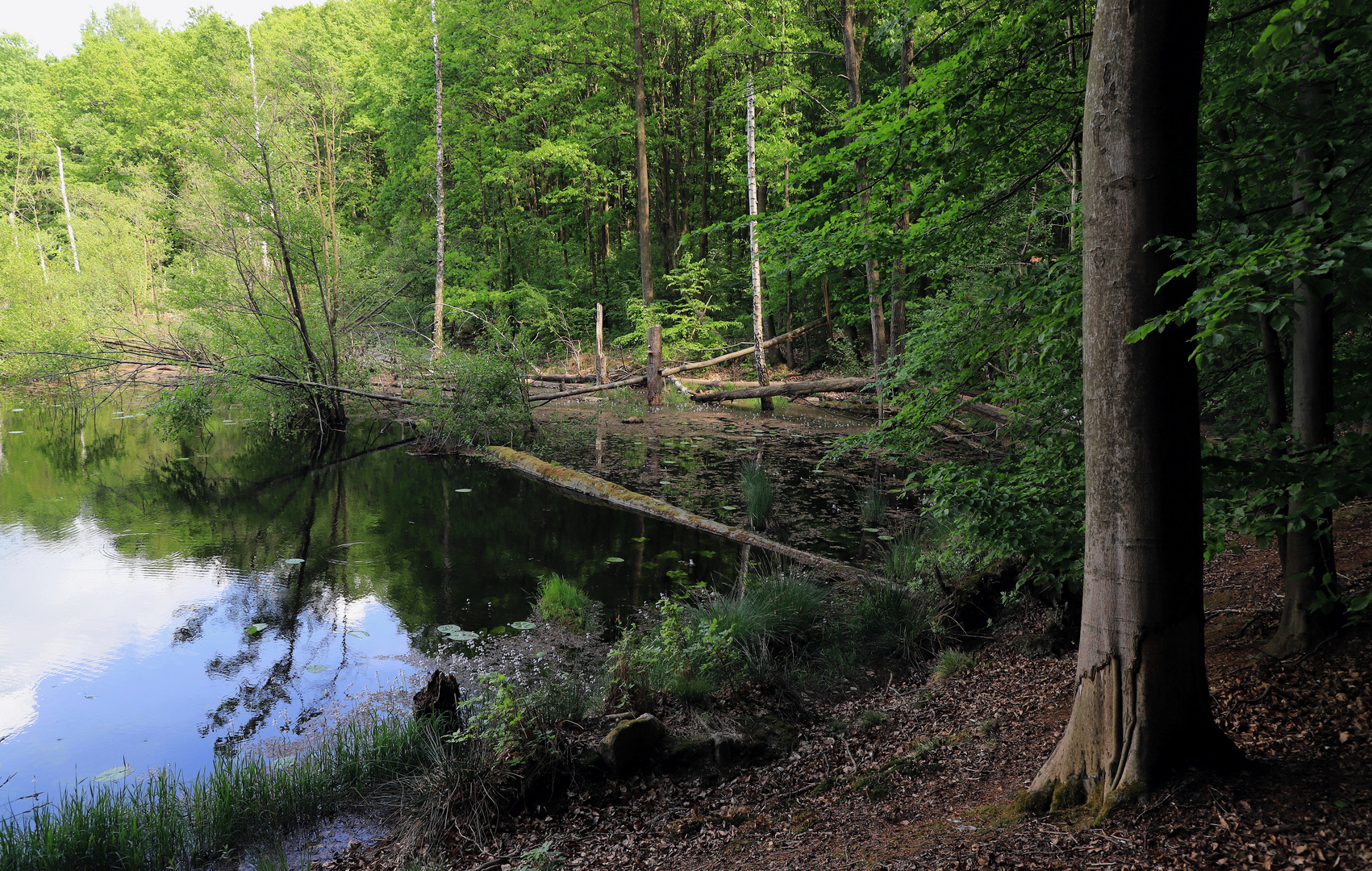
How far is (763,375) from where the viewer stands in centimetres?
1819

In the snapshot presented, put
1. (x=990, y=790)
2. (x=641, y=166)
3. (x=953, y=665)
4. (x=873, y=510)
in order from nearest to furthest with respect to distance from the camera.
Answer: (x=990, y=790), (x=953, y=665), (x=873, y=510), (x=641, y=166)

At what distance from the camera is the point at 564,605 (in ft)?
21.0

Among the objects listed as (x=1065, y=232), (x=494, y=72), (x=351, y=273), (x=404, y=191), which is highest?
(x=494, y=72)

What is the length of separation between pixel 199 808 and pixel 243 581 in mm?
4445

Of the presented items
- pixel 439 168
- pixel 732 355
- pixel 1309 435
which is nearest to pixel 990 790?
pixel 1309 435

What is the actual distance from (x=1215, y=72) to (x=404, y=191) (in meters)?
28.6

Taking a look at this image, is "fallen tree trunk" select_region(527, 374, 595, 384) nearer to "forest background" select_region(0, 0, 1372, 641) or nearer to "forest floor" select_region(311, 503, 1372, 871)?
"forest background" select_region(0, 0, 1372, 641)

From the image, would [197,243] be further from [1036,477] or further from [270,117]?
[1036,477]

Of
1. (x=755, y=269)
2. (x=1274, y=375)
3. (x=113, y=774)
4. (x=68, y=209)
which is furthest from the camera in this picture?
(x=68, y=209)

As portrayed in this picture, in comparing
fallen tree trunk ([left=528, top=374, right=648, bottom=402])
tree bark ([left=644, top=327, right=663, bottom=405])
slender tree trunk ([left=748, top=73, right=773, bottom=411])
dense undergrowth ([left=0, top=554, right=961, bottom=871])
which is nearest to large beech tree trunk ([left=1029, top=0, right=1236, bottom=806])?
dense undergrowth ([left=0, top=554, right=961, bottom=871])

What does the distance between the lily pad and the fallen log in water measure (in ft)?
17.0

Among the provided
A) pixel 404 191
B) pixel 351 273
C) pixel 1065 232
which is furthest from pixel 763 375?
pixel 404 191

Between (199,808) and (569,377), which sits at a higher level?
(569,377)

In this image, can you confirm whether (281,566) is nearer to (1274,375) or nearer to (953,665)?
(953,665)
